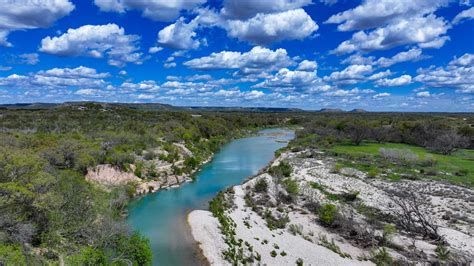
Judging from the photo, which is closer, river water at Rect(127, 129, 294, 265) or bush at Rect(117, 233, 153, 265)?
bush at Rect(117, 233, 153, 265)

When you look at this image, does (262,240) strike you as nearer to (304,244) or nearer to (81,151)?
(304,244)

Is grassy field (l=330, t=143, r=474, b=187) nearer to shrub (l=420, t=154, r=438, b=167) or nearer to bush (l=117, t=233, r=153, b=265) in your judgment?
shrub (l=420, t=154, r=438, b=167)

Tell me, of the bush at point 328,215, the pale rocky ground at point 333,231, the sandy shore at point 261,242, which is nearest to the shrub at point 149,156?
the pale rocky ground at point 333,231

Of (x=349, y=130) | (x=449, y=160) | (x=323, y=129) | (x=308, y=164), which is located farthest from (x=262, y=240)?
(x=323, y=129)

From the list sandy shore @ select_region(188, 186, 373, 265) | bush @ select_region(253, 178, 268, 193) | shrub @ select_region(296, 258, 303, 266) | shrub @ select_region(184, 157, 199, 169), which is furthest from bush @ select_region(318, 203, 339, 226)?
shrub @ select_region(184, 157, 199, 169)

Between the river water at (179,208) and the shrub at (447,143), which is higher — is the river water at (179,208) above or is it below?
below

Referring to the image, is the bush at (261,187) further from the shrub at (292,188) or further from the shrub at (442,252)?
the shrub at (442,252)
